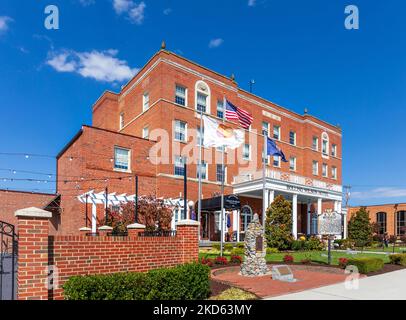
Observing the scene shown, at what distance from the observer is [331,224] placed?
18969 millimetres

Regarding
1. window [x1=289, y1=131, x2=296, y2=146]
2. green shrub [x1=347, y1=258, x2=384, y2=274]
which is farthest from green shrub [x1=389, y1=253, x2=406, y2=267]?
window [x1=289, y1=131, x2=296, y2=146]

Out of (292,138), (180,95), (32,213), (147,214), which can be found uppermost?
(180,95)

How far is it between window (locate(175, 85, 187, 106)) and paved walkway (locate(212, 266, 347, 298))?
1956 cm

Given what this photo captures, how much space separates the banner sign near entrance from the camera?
18.8 meters

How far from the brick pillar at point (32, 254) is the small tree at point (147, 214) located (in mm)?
18361

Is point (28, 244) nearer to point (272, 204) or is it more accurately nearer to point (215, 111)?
point (272, 204)

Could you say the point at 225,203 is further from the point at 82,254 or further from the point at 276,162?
the point at 82,254

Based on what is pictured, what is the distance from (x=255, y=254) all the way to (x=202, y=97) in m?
22.4

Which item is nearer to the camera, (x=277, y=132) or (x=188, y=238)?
(x=188, y=238)

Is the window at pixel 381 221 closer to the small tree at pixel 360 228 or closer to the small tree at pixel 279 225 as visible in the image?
the small tree at pixel 360 228

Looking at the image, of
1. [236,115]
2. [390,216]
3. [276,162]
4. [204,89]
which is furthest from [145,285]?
[390,216]

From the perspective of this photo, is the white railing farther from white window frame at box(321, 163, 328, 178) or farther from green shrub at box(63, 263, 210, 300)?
green shrub at box(63, 263, 210, 300)
